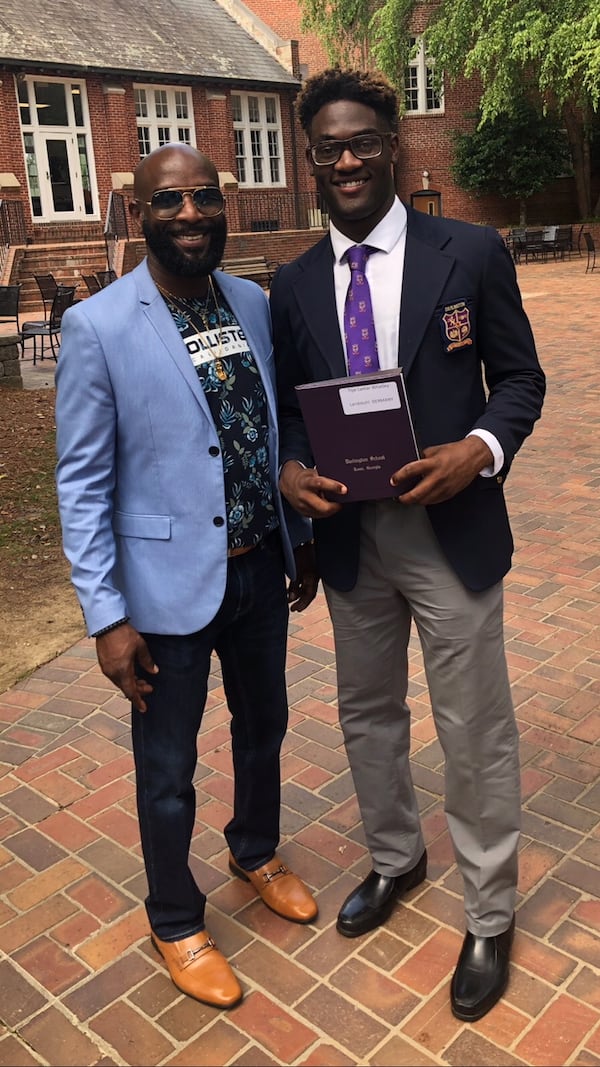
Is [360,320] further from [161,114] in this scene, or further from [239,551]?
[161,114]

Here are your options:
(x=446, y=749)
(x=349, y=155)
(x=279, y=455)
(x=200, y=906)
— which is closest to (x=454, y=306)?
(x=349, y=155)

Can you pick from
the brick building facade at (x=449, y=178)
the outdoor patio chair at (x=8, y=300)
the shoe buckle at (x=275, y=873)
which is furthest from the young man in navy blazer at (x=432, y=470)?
the brick building facade at (x=449, y=178)

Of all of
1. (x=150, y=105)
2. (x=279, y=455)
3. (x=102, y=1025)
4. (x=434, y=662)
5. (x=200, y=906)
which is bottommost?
(x=102, y=1025)

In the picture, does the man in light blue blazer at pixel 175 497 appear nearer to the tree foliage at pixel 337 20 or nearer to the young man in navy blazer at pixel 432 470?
the young man in navy blazer at pixel 432 470

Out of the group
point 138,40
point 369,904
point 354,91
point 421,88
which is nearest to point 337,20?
point 421,88

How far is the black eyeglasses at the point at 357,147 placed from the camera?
212 cm

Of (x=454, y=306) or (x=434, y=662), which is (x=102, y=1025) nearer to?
(x=434, y=662)

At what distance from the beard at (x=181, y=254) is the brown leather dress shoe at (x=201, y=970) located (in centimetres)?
172

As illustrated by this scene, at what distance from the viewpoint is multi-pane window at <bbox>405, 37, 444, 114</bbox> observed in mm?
29578

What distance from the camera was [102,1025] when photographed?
242cm

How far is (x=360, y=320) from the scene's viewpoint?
224cm

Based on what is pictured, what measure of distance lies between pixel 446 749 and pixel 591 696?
1.70 meters

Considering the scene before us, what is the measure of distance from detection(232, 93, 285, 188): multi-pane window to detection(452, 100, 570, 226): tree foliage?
5546 millimetres

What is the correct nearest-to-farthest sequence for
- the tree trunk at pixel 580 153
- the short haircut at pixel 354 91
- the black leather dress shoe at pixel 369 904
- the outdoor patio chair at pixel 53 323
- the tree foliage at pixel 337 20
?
the short haircut at pixel 354 91
the black leather dress shoe at pixel 369 904
the outdoor patio chair at pixel 53 323
the tree foliage at pixel 337 20
the tree trunk at pixel 580 153
